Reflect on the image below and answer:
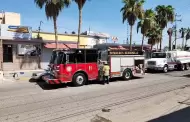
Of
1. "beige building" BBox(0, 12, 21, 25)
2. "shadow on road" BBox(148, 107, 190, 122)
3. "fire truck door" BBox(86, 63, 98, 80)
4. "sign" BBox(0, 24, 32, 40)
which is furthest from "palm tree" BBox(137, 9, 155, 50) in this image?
"shadow on road" BBox(148, 107, 190, 122)

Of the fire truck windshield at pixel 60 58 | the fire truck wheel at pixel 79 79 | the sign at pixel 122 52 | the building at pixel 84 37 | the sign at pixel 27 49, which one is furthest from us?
the building at pixel 84 37

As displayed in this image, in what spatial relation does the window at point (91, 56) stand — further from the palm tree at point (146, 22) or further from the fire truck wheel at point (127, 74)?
the palm tree at point (146, 22)

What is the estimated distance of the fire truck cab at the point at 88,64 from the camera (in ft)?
50.8

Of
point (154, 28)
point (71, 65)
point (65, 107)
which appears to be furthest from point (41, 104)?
point (154, 28)

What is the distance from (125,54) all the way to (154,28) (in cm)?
1875

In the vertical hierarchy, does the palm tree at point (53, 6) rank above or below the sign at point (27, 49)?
above

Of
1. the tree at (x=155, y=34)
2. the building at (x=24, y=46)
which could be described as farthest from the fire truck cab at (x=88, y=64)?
the tree at (x=155, y=34)

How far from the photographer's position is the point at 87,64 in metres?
16.6

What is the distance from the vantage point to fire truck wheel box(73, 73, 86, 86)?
16.0 m

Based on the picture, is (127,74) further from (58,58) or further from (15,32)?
(15,32)

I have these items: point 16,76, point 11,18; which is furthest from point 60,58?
point 11,18

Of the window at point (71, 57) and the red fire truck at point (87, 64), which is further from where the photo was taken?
the window at point (71, 57)

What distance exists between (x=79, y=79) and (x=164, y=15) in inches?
1024

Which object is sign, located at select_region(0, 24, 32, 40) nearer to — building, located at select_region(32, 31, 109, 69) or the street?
building, located at select_region(32, 31, 109, 69)
